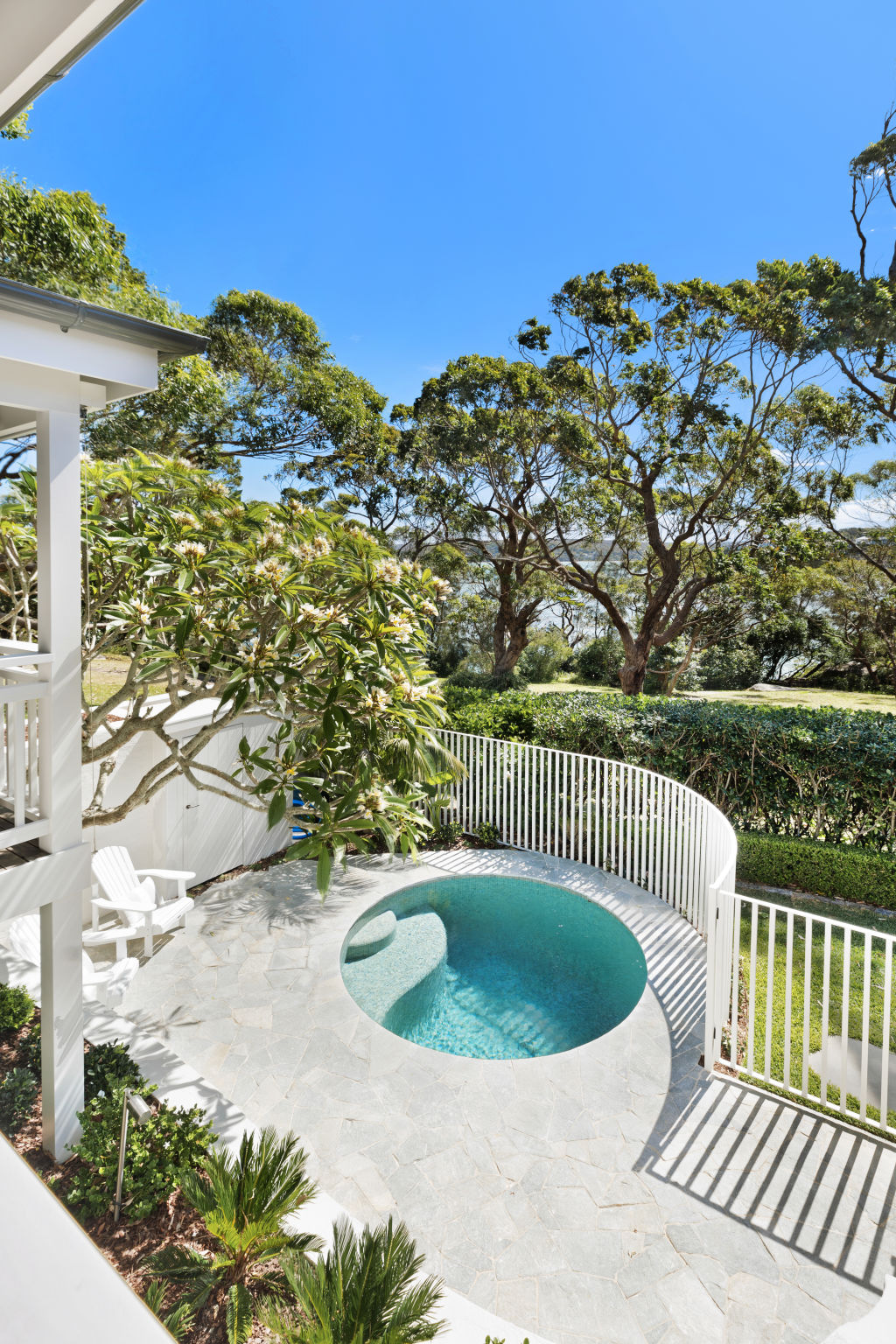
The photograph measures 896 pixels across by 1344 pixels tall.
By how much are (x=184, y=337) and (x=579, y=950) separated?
593cm

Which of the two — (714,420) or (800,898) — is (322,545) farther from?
(714,420)

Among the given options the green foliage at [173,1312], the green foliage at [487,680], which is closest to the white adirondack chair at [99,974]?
the green foliage at [173,1312]

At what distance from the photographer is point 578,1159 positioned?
3.75 meters

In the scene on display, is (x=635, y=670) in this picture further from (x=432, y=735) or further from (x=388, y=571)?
(x=388, y=571)

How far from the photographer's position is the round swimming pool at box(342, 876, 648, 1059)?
5352 mm

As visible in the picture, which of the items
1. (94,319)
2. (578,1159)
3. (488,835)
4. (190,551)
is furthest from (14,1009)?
(488,835)

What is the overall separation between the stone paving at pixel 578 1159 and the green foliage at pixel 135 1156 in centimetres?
74

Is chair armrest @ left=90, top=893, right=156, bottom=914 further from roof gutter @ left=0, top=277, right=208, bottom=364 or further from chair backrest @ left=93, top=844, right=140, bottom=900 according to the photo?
roof gutter @ left=0, top=277, right=208, bottom=364

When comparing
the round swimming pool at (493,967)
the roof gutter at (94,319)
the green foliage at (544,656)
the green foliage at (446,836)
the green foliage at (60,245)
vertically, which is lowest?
the round swimming pool at (493,967)

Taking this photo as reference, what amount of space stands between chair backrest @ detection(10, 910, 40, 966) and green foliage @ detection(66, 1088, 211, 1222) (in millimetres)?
1751

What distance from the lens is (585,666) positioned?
80.2ft

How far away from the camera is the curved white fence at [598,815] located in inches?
252

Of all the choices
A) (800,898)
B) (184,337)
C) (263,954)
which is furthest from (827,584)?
(184,337)

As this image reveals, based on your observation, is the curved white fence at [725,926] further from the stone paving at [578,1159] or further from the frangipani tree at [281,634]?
the frangipani tree at [281,634]
